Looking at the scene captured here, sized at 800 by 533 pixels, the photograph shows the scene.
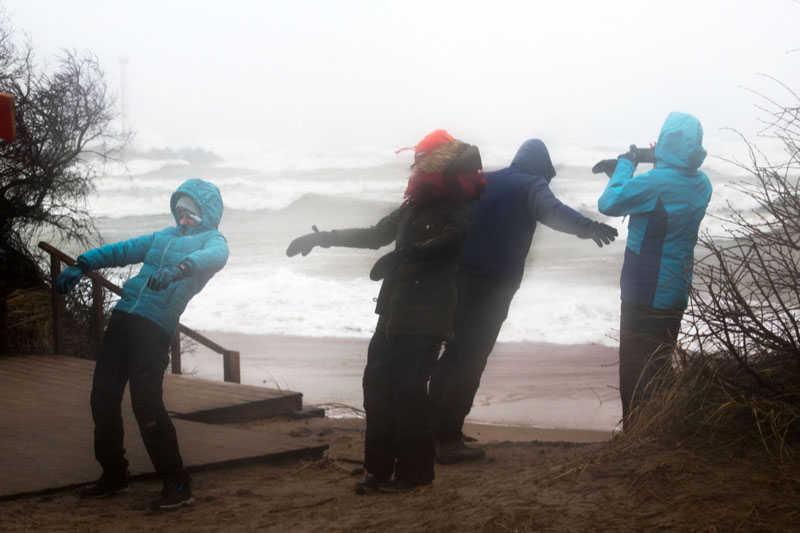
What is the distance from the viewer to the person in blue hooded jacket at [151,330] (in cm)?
468

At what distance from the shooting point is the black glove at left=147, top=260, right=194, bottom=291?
452cm

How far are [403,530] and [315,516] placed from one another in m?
0.64

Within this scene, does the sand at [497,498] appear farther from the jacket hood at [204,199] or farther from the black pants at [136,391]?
the jacket hood at [204,199]

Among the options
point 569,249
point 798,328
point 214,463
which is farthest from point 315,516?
point 569,249

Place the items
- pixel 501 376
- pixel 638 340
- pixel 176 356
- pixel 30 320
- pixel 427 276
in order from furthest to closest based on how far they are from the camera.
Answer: pixel 501 376 < pixel 30 320 < pixel 176 356 < pixel 638 340 < pixel 427 276

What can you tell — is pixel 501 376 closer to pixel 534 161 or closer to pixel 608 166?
pixel 608 166

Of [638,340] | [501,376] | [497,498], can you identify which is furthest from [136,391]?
[501,376]

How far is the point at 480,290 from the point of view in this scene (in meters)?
5.56

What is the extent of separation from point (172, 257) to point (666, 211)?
2848 mm

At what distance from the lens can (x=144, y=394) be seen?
4.66 metres

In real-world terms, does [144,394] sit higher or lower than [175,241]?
lower

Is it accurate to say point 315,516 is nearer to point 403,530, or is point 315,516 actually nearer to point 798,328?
point 403,530

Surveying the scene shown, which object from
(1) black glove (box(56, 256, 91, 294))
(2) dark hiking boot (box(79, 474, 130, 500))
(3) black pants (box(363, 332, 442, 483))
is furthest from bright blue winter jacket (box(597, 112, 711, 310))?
(2) dark hiking boot (box(79, 474, 130, 500))

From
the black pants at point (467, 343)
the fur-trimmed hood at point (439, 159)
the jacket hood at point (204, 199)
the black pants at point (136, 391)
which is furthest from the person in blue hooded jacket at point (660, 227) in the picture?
the black pants at point (136, 391)
